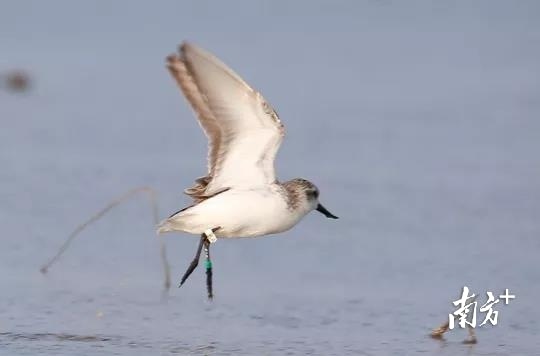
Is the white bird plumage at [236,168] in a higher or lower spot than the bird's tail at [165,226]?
higher

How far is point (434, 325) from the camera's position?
802 cm

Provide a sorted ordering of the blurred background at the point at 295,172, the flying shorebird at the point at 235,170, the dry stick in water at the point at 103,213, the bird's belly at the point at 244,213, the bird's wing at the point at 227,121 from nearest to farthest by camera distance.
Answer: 1. the bird's wing at the point at 227,121
2. the flying shorebird at the point at 235,170
3. the bird's belly at the point at 244,213
4. the blurred background at the point at 295,172
5. the dry stick in water at the point at 103,213

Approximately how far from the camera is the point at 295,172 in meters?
11.4

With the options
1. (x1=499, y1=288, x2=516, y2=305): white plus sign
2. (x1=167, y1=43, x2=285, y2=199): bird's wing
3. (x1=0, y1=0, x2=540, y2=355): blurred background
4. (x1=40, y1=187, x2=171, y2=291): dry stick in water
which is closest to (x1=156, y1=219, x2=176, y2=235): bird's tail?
(x1=167, y1=43, x2=285, y2=199): bird's wing

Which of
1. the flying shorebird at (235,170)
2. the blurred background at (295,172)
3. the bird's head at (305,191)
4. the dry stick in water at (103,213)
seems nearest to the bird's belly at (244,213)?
the flying shorebird at (235,170)

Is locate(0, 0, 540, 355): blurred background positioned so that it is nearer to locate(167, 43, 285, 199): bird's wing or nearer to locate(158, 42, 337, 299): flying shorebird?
locate(158, 42, 337, 299): flying shorebird

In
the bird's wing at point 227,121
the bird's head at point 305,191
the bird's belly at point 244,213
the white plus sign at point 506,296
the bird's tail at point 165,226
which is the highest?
the bird's wing at point 227,121

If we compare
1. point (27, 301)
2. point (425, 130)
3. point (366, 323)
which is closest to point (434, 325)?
point (366, 323)

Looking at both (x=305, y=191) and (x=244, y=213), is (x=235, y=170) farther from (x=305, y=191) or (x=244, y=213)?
(x=305, y=191)

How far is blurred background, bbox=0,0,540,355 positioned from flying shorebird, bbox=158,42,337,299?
2.06 ft

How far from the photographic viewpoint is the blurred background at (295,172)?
798 cm

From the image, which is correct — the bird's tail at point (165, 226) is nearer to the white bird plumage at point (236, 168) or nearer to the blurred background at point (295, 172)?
the white bird plumage at point (236, 168)

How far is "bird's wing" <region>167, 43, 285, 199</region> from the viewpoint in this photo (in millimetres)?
7082

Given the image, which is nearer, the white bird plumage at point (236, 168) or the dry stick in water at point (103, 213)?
the white bird plumage at point (236, 168)
